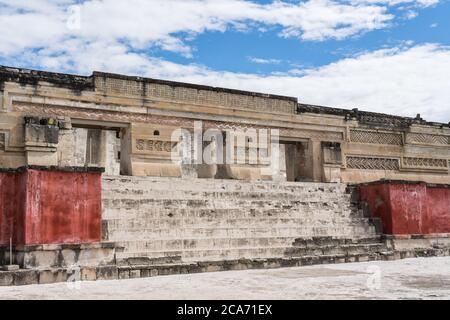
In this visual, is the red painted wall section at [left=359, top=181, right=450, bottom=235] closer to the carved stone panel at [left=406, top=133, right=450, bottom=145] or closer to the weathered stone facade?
the weathered stone facade

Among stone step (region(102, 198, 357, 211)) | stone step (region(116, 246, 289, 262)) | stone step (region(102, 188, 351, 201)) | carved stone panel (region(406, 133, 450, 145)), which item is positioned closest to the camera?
stone step (region(116, 246, 289, 262))

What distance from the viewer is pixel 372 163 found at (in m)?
13.6

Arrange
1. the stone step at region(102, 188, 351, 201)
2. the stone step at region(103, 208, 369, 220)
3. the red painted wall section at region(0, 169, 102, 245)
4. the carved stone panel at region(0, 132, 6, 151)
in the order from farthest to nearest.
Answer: the carved stone panel at region(0, 132, 6, 151), the stone step at region(102, 188, 351, 201), the stone step at region(103, 208, 369, 220), the red painted wall section at region(0, 169, 102, 245)

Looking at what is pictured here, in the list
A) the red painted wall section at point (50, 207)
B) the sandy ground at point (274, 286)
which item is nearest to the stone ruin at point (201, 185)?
the red painted wall section at point (50, 207)

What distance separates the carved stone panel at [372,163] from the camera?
1332cm

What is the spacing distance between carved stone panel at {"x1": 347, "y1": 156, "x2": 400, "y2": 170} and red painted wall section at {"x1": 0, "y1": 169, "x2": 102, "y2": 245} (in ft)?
26.6

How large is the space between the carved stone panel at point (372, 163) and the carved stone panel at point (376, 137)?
45 centimetres

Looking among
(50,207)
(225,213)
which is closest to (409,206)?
(225,213)

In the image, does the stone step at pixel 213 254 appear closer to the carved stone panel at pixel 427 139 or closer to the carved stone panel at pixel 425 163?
the carved stone panel at pixel 425 163

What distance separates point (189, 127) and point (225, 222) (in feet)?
13.2

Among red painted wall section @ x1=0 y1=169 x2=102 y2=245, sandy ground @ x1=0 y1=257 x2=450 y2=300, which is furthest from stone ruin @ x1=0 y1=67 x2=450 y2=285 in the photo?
sandy ground @ x1=0 y1=257 x2=450 y2=300

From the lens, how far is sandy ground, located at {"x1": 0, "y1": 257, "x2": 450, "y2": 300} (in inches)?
177
